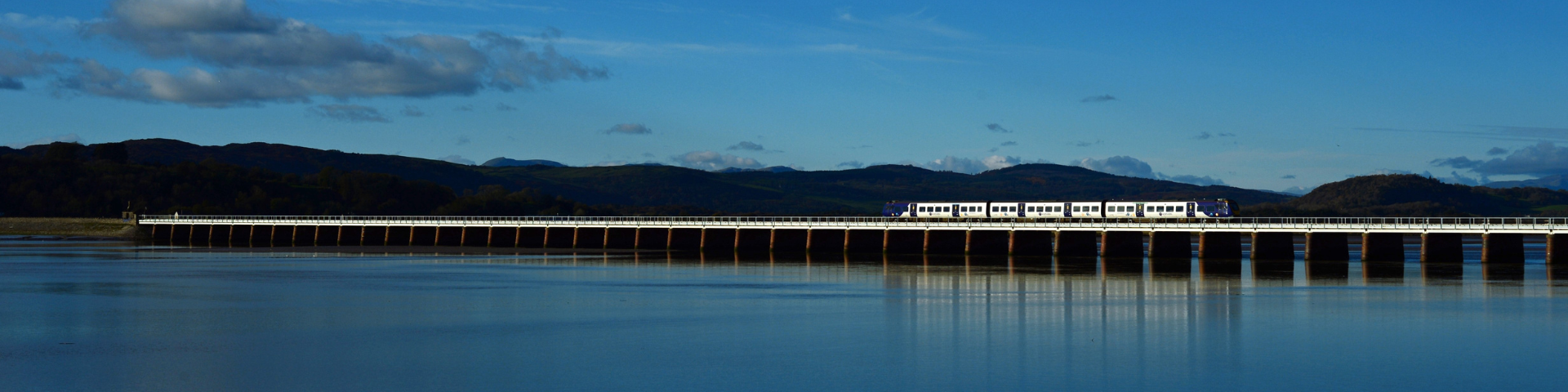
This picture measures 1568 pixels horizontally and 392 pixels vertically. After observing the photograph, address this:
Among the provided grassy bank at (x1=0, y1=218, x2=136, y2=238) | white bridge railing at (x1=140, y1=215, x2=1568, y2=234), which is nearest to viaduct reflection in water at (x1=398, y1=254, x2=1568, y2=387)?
white bridge railing at (x1=140, y1=215, x2=1568, y2=234)

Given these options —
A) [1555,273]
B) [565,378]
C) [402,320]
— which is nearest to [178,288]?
[402,320]

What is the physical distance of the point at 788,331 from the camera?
3597 centimetres

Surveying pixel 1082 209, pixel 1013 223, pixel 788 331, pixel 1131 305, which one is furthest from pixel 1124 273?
pixel 788 331

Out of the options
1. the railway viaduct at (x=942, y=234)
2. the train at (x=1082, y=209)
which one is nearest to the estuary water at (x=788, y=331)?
the railway viaduct at (x=942, y=234)

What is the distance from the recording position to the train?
93000 mm

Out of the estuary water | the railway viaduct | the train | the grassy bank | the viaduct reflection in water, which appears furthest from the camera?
the grassy bank

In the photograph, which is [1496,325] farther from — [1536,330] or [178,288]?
[178,288]

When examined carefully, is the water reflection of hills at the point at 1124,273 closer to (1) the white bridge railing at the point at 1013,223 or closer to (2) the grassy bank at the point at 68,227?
(1) the white bridge railing at the point at 1013,223

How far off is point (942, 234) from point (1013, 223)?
5.51 m

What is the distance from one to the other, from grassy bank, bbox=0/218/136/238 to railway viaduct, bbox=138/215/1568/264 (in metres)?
8.12

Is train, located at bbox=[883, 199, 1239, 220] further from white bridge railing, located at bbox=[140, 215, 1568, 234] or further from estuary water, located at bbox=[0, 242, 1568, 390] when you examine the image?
estuary water, located at bbox=[0, 242, 1568, 390]

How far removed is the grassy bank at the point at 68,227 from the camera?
136 metres

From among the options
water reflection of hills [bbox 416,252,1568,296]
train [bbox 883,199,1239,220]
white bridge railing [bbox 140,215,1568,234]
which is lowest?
water reflection of hills [bbox 416,252,1568,296]

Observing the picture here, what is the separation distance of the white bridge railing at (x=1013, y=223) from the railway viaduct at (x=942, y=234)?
113 millimetres
